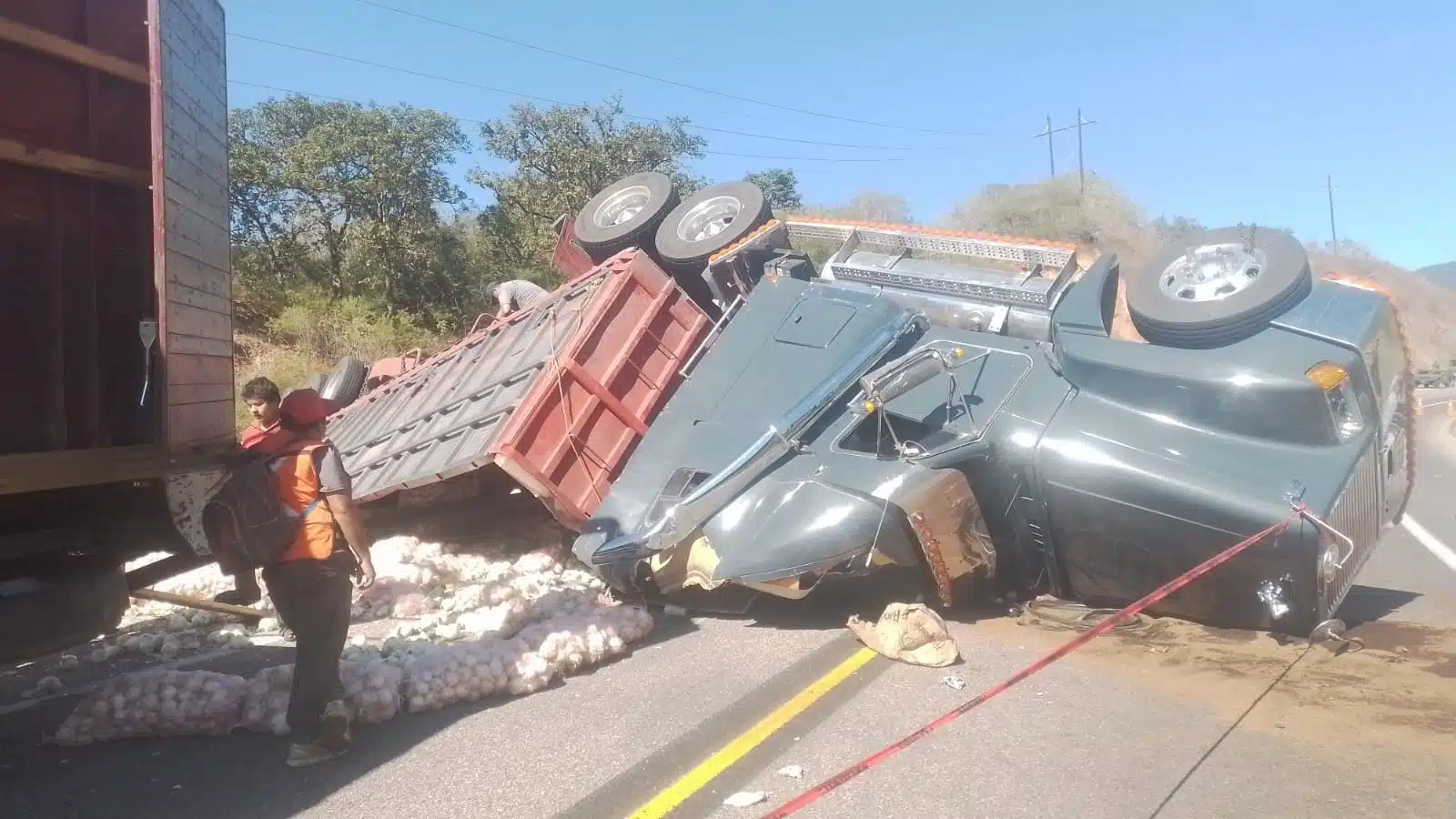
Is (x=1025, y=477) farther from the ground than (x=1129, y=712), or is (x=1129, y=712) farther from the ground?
(x=1025, y=477)

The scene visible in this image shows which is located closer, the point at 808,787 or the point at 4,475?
the point at 4,475

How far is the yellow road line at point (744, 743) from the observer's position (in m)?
3.20

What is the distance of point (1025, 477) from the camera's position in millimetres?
5035

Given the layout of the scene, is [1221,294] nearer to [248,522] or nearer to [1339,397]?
[1339,397]

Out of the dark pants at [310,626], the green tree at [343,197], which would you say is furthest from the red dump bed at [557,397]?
the green tree at [343,197]

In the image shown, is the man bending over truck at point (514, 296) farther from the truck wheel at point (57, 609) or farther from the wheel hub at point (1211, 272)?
the wheel hub at point (1211, 272)

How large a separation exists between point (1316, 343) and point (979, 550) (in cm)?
191

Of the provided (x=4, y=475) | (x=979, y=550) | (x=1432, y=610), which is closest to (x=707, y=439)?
(x=979, y=550)

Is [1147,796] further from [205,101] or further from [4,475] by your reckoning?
[205,101]

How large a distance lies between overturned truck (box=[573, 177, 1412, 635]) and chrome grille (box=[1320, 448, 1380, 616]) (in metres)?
0.02

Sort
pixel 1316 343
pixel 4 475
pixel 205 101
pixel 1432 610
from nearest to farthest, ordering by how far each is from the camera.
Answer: pixel 4 475 → pixel 205 101 → pixel 1316 343 → pixel 1432 610

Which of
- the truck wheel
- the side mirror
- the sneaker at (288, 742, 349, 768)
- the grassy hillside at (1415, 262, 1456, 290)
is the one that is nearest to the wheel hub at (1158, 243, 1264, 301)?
the side mirror

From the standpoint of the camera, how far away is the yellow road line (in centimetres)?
320

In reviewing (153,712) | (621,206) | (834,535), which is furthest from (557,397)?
(621,206)
